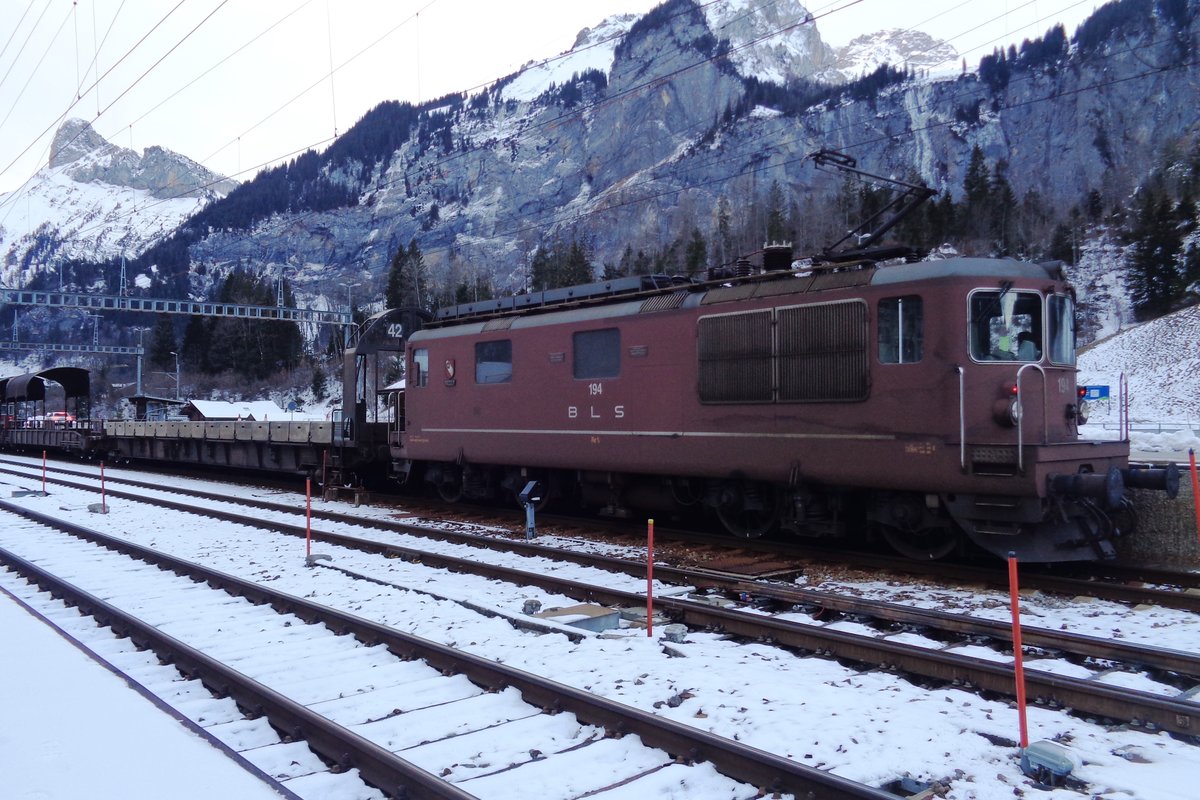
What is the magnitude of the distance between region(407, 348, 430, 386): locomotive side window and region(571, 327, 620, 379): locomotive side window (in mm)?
4451

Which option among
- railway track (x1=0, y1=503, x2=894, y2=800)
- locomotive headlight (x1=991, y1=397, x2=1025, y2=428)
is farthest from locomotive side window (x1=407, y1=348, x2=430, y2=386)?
locomotive headlight (x1=991, y1=397, x2=1025, y2=428)

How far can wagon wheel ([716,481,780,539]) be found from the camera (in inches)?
462

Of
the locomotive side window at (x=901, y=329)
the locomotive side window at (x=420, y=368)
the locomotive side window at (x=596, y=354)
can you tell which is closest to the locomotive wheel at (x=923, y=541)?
the locomotive side window at (x=901, y=329)

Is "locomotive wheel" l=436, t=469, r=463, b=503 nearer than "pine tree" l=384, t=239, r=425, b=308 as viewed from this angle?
Yes

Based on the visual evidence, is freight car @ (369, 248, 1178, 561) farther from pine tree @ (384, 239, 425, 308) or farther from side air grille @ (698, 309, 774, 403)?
pine tree @ (384, 239, 425, 308)

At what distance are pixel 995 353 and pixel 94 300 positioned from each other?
187 ft

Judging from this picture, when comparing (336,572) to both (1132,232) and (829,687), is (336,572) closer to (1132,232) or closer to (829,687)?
(829,687)

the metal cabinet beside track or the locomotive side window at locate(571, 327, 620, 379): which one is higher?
the locomotive side window at locate(571, 327, 620, 379)

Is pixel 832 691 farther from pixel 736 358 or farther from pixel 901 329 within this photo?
pixel 736 358

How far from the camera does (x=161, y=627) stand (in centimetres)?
809

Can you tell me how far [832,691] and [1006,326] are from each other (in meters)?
5.40

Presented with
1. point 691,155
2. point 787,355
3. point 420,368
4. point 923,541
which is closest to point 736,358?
point 787,355

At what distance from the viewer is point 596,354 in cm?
1346

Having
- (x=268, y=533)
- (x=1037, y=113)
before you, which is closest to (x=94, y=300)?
(x=268, y=533)
